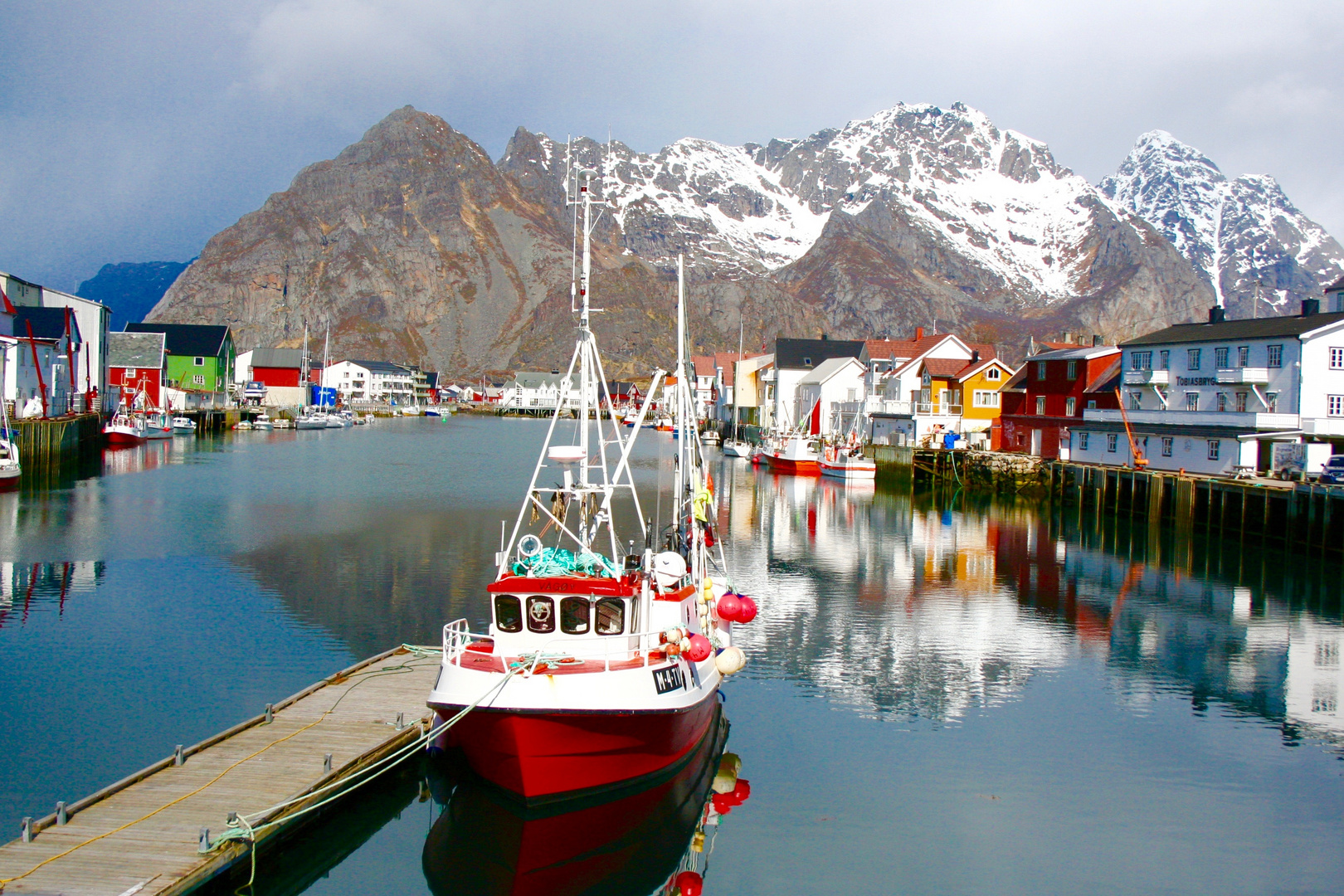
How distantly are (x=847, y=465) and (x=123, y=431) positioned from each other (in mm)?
64505

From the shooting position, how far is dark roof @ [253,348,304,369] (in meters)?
183

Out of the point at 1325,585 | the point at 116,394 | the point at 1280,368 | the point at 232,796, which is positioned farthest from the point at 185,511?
the point at 116,394

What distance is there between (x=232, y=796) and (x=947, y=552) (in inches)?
1436

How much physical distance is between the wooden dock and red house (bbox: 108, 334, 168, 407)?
352 feet

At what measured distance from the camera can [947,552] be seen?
4600 centimetres

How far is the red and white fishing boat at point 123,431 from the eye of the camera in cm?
9041

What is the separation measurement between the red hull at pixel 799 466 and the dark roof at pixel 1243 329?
1044 inches

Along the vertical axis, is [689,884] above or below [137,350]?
below

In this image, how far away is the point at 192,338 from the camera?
138875 mm

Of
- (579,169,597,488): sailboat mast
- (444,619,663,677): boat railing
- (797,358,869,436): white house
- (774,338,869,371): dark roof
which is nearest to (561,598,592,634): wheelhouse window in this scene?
(444,619,663,677): boat railing

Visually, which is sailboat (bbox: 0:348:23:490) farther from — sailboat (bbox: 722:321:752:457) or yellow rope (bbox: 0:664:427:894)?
sailboat (bbox: 722:321:752:457)

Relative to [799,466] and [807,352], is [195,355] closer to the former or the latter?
[807,352]

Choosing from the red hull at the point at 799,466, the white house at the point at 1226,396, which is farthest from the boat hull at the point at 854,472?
the white house at the point at 1226,396

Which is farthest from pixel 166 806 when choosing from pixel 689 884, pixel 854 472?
pixel 854 472
